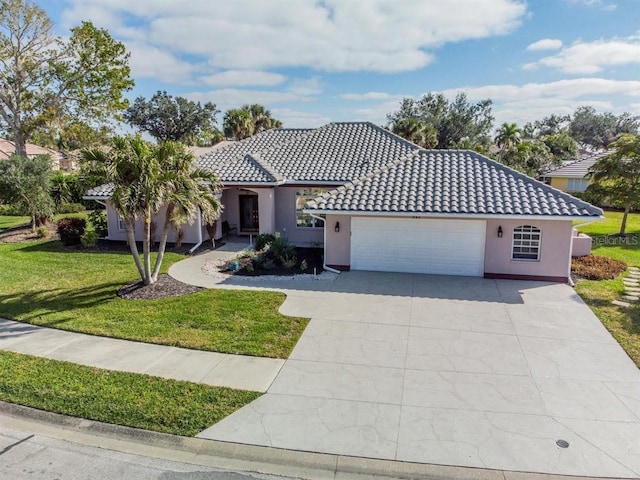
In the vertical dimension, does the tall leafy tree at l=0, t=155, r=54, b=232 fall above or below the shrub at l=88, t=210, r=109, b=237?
above

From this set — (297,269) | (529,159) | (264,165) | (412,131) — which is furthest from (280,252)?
(529,159)

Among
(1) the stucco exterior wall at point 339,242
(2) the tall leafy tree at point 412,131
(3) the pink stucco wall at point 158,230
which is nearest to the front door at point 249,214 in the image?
(3) the pink stucco wall at point 158,230

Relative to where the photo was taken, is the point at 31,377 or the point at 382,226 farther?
the point at 382,226

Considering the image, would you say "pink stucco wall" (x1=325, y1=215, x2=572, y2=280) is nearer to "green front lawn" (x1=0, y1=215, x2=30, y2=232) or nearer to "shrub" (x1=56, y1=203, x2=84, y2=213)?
"green front lawn" (x1=0, y1=215, x2=30, y2=232)

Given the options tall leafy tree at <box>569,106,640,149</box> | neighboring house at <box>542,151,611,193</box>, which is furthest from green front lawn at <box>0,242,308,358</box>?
tall leafy tree at <box>569,106,640,149</box>

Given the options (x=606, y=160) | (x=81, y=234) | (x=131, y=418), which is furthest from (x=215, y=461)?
(x=606, y=160)

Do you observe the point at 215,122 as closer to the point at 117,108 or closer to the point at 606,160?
the point at 117,108
